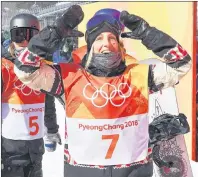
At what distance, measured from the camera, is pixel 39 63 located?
7.09 ft

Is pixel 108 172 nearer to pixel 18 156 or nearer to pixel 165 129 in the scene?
pixel 165 129

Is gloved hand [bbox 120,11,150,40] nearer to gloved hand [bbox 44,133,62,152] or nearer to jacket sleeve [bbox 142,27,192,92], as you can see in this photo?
jacket sleeve [bbox 142,27,192,92]

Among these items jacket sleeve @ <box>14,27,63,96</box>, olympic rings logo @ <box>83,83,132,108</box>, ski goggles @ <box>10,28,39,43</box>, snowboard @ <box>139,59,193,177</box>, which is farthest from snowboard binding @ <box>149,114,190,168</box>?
ski goggles @ <box>10,28,39,43</box>

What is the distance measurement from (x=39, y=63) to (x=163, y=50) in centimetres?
70

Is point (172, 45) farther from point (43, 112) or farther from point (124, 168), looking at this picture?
point (43, 112)

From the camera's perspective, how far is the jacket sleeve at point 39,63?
2.11 m

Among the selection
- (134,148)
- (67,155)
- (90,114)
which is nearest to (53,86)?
(90,114)

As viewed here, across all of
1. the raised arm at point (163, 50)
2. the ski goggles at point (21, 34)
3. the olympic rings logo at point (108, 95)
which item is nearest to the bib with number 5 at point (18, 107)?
the ski goggles at point (21, 34)

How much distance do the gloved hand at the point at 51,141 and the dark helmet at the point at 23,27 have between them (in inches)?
32.1

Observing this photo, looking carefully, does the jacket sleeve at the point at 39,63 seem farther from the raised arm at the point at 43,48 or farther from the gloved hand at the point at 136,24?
the gloved hand at the point at 136,24

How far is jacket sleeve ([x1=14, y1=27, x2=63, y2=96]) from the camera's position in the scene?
2109mm

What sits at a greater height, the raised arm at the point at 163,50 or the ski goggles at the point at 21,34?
the ski goggles at the point at 21,34

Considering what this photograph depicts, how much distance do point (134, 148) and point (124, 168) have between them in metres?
0.13

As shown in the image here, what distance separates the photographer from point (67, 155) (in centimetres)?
236
